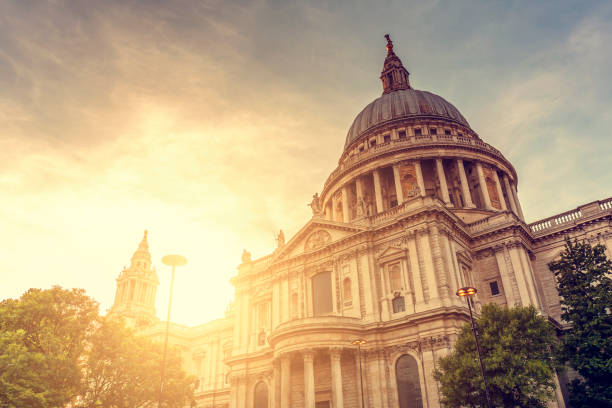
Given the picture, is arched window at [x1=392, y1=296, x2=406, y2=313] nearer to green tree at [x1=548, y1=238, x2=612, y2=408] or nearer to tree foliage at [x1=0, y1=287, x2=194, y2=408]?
green tree at [x1=548, y1=238, x2=612, y2=408]

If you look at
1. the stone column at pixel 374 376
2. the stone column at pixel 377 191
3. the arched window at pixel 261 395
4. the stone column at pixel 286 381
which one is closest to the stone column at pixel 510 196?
the stone column at pixel 377 191

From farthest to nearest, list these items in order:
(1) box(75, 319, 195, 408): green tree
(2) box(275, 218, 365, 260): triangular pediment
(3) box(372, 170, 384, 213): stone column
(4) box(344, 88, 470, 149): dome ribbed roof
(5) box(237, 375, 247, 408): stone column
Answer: (4) box(344, 88, 470, 149): dome ribbed roof → (3) box(372, 170, 384, 213): stone column → (5) box(237, 375, 247, 408): stone column → (2) box(275, 218, 365, 260): triangular pediment → (1) box(75, 319, 195, 408): green tree

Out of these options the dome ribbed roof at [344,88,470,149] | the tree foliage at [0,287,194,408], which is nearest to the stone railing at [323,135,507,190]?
the dome ribbed roof at [344,88,470,149]

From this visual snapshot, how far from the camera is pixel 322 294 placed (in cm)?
3784

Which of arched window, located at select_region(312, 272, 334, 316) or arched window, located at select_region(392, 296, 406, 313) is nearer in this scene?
arched window, located at select_region(392, 296, 406, 313)

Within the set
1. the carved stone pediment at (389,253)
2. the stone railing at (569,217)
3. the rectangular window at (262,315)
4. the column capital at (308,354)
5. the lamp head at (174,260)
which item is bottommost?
the column capital at (308,354)

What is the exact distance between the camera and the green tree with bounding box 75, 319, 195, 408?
3040cm

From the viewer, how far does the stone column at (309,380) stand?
29.5m

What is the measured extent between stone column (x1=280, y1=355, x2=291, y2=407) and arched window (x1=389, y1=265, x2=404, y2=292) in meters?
9.58

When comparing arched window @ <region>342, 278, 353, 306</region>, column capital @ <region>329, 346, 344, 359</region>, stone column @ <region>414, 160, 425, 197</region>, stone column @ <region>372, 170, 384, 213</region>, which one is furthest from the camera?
stone column @ <region>372, 170, 384, 213</region>

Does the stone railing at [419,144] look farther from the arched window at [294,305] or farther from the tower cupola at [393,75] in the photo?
the arched window at [294,305]

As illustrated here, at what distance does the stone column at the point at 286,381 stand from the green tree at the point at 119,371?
9950mm

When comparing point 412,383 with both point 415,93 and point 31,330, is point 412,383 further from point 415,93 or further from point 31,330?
point 415,93

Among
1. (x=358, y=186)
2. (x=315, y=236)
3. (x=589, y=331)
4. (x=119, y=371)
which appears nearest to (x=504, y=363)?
(x=589, y=331)
